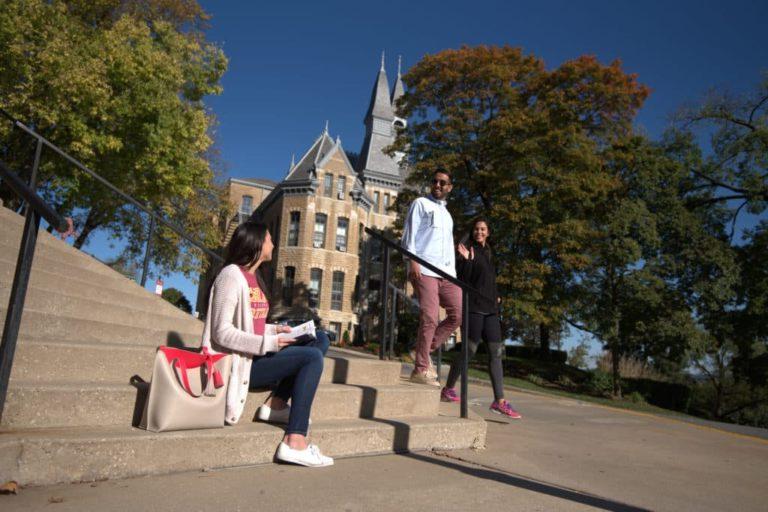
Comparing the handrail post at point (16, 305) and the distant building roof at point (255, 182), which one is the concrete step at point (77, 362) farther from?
the distant building roof at point (255, 182)

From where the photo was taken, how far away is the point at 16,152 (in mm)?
13695

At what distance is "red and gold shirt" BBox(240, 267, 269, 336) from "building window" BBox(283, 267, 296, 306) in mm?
33066

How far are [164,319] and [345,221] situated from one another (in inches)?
1281

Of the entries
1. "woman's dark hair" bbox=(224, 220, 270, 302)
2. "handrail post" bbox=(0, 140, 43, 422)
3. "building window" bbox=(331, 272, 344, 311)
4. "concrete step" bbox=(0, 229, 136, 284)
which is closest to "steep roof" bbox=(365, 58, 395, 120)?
"building window" bbox=(331, 272, 344, 311)

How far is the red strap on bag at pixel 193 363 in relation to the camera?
294 centimetres

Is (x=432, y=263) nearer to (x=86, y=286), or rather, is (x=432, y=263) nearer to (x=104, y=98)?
(x=86, y=286)

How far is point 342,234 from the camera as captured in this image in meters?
38.5

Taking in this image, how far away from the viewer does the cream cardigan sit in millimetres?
3221

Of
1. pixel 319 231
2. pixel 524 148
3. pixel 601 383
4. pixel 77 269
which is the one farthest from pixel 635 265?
pixel 319 231

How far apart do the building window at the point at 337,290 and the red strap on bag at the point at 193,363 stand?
34104 millimetres

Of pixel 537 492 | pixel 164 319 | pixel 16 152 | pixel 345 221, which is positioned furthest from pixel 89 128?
pixel 345 221

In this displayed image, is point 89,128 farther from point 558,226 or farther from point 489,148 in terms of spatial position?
point 558,226

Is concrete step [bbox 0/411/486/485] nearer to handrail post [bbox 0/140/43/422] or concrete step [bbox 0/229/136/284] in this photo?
handrail post [bbox 0/140/43/422]

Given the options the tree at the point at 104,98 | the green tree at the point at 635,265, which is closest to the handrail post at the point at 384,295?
the tree at the point at 104,98
